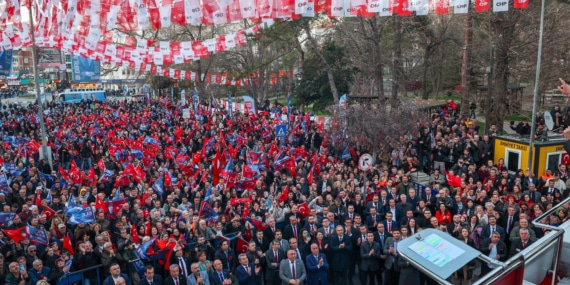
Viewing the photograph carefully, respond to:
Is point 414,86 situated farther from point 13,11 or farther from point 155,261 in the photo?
point 155,261

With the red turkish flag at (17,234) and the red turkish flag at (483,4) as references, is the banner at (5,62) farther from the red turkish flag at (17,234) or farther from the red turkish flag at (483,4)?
the red turkish flag at (483,4)

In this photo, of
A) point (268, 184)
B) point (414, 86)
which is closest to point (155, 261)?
point (268, 184)

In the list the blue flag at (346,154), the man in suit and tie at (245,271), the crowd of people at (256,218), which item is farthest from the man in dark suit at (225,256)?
the blue flag at (346,154)

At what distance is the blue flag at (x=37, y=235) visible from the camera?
9.16 meters

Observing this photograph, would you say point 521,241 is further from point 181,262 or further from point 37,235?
point 37,235

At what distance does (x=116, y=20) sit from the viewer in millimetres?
15273

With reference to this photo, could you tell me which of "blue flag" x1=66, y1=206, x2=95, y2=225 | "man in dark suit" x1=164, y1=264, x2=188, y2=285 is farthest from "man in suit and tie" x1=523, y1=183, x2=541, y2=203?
"blue flag" x1=66, y1=206, x2=95, y2=225

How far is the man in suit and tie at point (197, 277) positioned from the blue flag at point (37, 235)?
3.55 meters

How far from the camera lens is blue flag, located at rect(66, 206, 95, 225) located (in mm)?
9867

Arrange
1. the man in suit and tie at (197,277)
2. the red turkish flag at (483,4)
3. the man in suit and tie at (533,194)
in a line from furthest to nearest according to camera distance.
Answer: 1. the red turkish flag at (483,4)
2. the man in suit and tie at (533,194)
3. the man in suit and tie at (197,277)

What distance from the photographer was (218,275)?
794 cm

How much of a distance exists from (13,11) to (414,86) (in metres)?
49.0

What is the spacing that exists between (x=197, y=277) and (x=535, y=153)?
496 inches

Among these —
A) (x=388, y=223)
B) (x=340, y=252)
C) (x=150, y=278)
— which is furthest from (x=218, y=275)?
(x=388, y=223)
